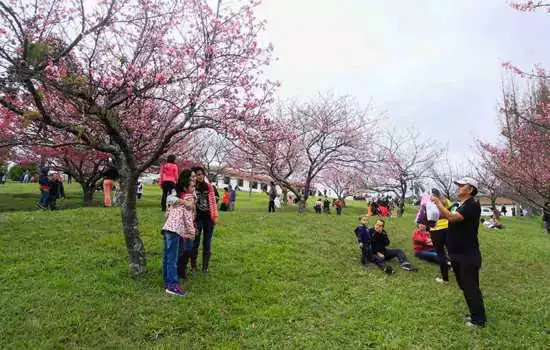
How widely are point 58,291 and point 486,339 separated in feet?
19.5

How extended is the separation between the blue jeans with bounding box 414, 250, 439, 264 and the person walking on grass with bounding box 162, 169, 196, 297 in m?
5.94

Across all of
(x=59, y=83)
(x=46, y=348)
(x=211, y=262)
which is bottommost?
(x=46, y=348)

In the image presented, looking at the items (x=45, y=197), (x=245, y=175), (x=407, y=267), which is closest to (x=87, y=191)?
(x=45, y=197)

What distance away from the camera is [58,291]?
5.87 metres

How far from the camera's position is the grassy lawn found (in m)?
4.82

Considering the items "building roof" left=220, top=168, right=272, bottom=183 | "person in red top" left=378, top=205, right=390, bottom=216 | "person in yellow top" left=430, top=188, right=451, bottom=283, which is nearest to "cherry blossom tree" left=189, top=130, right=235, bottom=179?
"building roof" left=220, top=168, right=272, bottom=183

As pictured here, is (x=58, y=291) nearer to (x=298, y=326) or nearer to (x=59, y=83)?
(x=59, y=83)

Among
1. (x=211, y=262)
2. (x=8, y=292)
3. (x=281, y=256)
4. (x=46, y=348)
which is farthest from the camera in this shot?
(x=281, y=256)

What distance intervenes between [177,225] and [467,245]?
13.2ft

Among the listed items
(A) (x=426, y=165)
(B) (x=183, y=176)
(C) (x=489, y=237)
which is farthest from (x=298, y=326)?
(A) (x=426, y=165)

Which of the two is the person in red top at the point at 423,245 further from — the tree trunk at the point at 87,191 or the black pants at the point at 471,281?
the tree trunk at the point at 87,191

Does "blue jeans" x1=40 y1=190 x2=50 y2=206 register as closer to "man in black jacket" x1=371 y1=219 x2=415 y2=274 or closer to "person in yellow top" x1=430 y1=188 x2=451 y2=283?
"man in black jacket" x1=371 y1=219 x2=415 y2=274

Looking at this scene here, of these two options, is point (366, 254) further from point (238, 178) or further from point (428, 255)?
point (238, 178)

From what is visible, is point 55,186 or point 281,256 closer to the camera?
point 281,256
